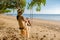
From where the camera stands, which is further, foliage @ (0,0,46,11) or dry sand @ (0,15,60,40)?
dry sand @ (0,15,60,40)

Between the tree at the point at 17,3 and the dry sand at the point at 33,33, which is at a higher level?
the tree at the point at 17,3

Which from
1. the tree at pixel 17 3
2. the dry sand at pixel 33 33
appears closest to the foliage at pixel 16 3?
the tree at pixel 17 3

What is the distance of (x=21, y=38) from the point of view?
388 inches

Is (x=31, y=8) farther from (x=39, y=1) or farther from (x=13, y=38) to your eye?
(x=13, y=38)

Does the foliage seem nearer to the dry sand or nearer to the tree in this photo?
the tree

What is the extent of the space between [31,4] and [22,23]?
110 centimetres

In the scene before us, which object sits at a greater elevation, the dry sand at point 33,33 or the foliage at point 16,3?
the foliage at point 16,3

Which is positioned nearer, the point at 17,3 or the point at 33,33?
the point at 17,3

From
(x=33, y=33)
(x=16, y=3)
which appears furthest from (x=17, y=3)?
(x=33, y=33)

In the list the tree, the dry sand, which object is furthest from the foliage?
the dry sand

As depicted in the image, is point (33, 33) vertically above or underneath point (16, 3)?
underneath

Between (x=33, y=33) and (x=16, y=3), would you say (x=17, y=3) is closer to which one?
(x=16, y=3)

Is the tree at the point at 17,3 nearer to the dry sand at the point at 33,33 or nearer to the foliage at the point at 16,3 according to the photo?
the foliage at the point at 16,3

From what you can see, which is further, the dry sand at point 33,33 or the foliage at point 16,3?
the dry sand at point 33,33
